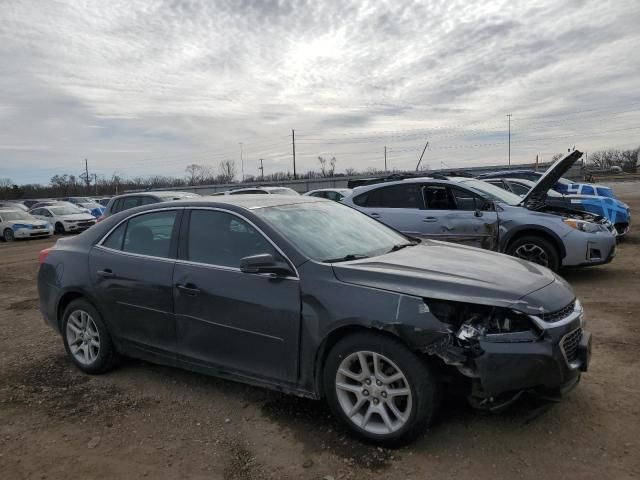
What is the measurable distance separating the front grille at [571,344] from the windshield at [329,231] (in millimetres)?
1395

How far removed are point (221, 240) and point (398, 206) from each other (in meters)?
5.28

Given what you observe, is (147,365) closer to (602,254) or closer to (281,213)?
(281,213)

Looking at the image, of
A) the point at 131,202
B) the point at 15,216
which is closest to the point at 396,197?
the point at 131,202

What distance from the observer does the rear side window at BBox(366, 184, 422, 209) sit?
8680 millimetres

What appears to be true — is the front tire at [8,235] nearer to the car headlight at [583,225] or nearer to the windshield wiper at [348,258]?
the car headlight at [583,225]

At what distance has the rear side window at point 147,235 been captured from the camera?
14.0 feet

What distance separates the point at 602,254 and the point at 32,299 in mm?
8694

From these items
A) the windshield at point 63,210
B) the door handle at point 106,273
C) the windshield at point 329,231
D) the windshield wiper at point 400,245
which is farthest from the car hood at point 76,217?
the windshield wiper at point 400,245

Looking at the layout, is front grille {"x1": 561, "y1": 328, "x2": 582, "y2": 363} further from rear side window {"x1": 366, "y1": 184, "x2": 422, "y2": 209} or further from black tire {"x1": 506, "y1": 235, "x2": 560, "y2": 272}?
rear side window {"x1": 366, "y1": 184, "x2": 422, "y2": 209}

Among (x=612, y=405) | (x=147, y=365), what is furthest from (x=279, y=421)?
(x=612, y=405)

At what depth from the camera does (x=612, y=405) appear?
11.8ft

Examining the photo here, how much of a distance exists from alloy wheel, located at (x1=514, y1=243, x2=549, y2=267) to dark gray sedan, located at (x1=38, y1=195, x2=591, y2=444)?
12.7ft

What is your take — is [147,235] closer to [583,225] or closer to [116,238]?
[116,238]

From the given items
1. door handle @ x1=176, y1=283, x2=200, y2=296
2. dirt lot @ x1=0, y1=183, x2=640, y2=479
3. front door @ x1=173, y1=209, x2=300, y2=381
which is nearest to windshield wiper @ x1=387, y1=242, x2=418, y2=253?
front door @ x1=173, y1=209, x2=300, y2=381
